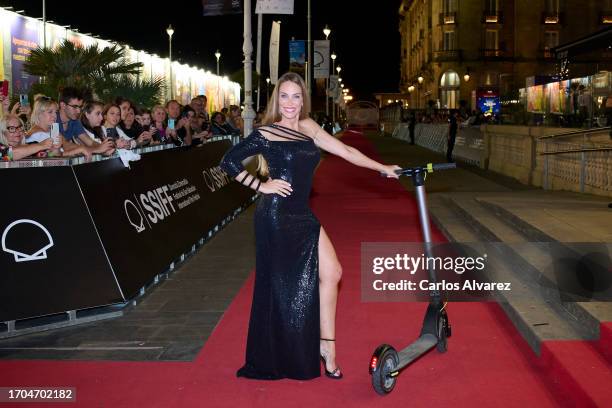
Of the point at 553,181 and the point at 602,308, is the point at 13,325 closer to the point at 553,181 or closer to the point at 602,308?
the point at 602,308

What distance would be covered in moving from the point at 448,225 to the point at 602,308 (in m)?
6.28

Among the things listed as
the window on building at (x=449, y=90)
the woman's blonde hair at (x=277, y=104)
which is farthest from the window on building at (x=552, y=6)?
the woman's blonde hair at (x=277, y=104)

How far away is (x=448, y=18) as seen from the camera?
283 ft

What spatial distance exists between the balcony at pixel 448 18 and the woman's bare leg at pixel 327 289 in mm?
84784

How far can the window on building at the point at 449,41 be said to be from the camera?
8669 cm

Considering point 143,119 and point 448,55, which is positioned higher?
point 448,55

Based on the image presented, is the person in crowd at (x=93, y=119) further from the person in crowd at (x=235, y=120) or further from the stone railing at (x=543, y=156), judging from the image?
the person in crowd at (x=235, y=120)

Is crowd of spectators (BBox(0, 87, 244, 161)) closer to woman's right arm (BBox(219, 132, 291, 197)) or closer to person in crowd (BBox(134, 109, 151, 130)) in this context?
person in crowd (BBox(134, 109, 151, 130))

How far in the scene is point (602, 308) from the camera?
609cm

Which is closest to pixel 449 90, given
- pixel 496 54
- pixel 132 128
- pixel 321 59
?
pixel 496 54

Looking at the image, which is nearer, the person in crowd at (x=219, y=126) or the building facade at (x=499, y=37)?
the person in crowd at (x=219, y=126)

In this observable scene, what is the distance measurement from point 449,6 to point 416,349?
85.2 m

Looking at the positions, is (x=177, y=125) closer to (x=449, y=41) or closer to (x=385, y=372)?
(x=385, y=372)

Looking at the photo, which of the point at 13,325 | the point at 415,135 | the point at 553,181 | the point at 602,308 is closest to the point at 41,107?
the point at 13,325
